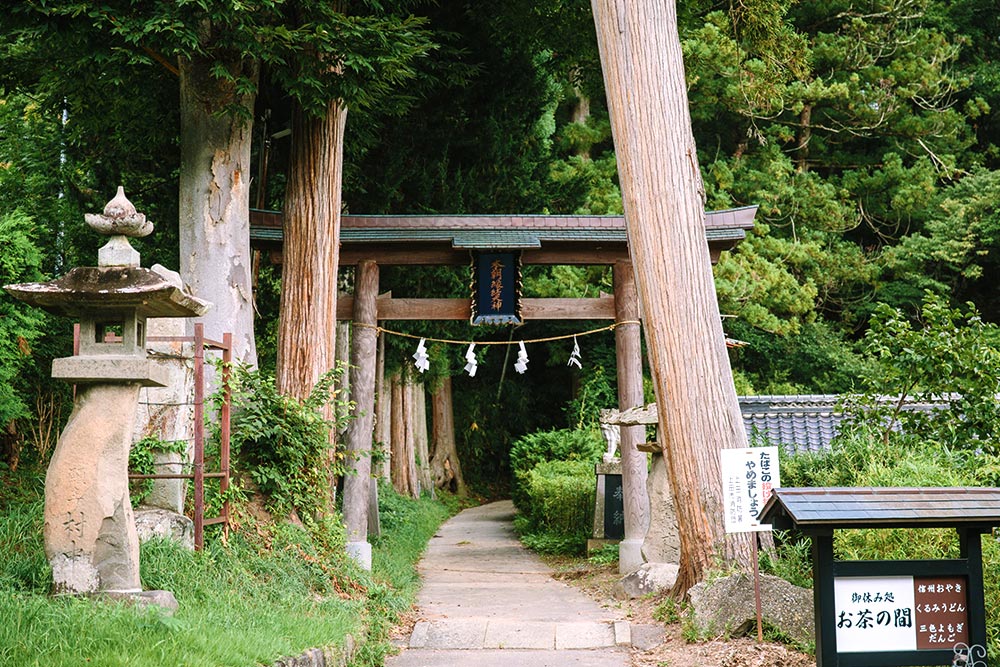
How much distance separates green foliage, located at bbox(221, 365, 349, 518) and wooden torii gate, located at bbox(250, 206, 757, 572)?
2.42 meters

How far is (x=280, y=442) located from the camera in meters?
9.34

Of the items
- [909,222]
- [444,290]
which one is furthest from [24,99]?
[909,222]

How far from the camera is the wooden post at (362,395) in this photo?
12.0 metres

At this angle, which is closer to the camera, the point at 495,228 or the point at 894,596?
the point at 894,596

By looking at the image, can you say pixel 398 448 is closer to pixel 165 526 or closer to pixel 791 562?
pixel 165 526

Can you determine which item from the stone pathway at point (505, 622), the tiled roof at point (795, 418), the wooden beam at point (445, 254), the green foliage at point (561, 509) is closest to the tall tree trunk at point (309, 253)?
the wooden beam at point (445, 254)

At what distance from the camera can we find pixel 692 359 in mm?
8734

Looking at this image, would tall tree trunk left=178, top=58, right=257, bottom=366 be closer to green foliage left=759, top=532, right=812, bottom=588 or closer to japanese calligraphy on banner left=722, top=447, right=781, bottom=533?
japanese calligraphy on banner left=722, top=447, right=781, bottom=533

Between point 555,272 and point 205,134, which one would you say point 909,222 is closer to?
point 555,272

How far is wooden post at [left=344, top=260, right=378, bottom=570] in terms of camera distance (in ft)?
39.3

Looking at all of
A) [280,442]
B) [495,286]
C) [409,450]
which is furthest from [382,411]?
[280,442]

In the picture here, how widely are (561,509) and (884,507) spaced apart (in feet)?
37.6

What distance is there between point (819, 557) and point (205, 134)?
740 cm

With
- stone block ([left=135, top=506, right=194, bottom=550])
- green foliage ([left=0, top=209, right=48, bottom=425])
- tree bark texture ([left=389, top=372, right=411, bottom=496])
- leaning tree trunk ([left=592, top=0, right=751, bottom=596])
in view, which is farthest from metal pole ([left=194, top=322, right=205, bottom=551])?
tree bark texture ([left=389, top=372, right=411, bottom=496])
